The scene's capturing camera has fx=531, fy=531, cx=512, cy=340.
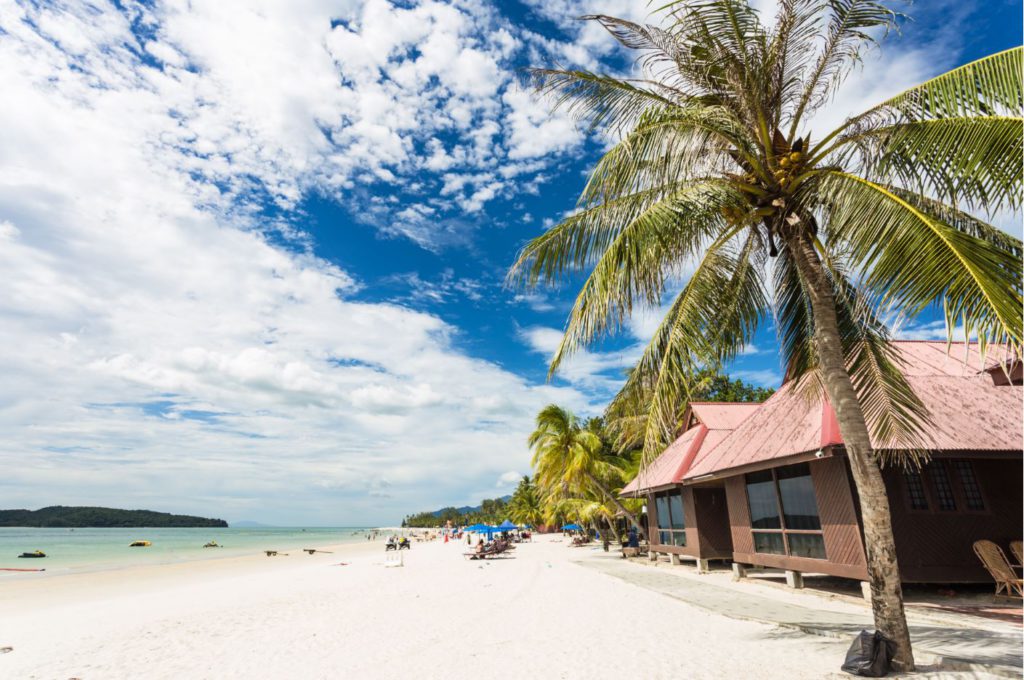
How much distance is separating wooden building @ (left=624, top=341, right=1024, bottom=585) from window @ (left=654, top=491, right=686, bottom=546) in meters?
5.21

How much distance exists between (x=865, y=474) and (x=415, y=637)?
7.18 metres

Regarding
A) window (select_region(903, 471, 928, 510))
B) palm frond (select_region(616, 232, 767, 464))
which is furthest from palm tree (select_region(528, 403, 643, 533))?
palm frond (select_region(616, 232, 767, 464))

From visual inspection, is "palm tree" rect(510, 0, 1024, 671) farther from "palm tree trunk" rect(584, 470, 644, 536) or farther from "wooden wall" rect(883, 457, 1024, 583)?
"palm tree trunk" rect(584, 470, 644, 536)

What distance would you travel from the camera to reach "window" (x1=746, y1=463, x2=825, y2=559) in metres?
11.3

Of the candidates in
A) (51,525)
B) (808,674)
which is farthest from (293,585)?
(51,525)

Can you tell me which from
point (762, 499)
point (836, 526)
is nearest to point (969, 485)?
point (836, 526)

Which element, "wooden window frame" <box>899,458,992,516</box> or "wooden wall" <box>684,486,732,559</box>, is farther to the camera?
"wooden wall" <box>684,486,732,559</box>

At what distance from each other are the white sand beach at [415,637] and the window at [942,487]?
486 cm

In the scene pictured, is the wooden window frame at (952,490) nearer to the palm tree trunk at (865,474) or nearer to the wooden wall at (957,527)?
the wooden wall at (957,527)

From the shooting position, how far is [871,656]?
18.2ft

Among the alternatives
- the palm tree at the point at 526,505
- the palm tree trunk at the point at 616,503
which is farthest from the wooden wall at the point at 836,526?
the palm tree at the point at 526,505

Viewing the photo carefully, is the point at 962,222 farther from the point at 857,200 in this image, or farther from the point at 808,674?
the point at 808,674

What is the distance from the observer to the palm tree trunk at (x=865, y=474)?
5.81m

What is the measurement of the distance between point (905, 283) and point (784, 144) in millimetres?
2537
